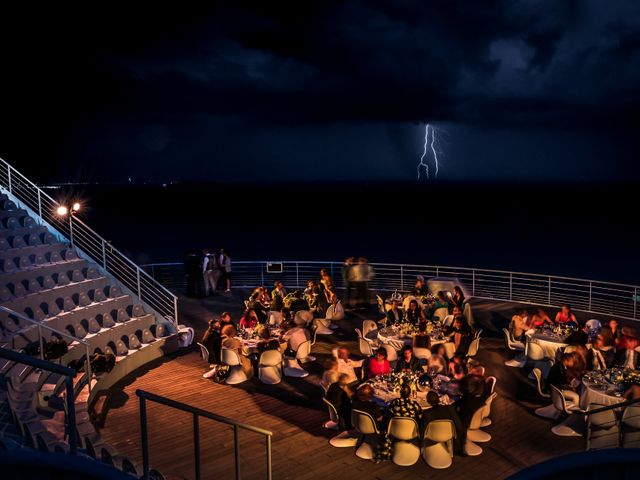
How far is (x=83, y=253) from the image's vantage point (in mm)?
13383

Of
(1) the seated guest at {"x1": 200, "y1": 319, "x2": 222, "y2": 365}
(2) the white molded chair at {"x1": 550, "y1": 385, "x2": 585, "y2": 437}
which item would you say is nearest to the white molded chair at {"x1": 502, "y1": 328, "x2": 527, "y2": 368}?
(2) the white molded chair at {"x1": 550, "y1": 385, "x2": 585, "y2": 437}

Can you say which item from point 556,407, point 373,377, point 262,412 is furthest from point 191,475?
point 556,407

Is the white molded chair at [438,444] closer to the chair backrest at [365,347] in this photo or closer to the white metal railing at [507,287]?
the chair backrest at [365,347]

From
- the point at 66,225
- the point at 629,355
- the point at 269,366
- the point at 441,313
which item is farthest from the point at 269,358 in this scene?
the point at 66,225

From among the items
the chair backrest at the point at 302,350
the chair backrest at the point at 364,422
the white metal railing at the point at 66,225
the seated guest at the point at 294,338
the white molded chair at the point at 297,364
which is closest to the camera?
the chair backrest at the point at 364,422

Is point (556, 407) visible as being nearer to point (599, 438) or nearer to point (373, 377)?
point (599, 438)

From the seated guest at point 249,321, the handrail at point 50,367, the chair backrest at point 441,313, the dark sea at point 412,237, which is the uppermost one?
the handrail at point 50,367

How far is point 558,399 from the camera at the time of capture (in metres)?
8.27

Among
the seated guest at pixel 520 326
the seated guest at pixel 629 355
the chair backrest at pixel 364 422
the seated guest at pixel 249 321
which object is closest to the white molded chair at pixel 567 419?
the seated guest at pixel 629 355

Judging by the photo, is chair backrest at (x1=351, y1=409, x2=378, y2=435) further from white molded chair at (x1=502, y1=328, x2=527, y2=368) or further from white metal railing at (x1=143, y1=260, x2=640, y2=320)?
white metal railing at (x1=143, y1=260, x2=640, y2=320)

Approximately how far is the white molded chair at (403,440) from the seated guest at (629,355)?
4484 mm

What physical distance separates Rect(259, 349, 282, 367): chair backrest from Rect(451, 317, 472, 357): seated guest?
136 inches

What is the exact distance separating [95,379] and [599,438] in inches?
317

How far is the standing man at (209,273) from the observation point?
60.0 ft
